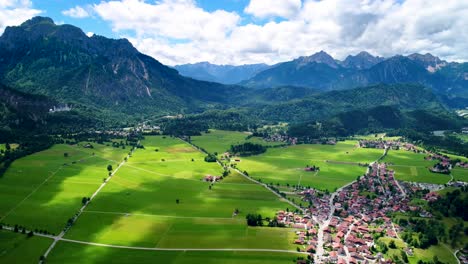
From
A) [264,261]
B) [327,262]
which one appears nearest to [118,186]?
[264,261]

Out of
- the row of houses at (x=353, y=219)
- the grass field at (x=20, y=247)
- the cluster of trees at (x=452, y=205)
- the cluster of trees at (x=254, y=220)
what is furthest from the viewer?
the cluster of trees at (x=452, y=205)

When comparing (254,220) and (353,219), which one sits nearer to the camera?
(254,220)

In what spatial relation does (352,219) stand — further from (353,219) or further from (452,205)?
(452,205)

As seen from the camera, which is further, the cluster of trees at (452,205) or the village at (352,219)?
the cluster of trees at (452,205)

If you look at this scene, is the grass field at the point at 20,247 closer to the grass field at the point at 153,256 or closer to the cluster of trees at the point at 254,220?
the grass field at the point at 153,256

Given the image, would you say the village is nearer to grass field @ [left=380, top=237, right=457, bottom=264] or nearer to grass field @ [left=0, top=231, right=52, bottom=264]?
grass field @ [left=380, top=237, right=457, bottom=264]

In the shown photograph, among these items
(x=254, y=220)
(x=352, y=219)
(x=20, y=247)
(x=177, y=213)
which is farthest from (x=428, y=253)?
(x=20, y=247)

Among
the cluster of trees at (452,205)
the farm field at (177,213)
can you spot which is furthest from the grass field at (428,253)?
→ the farm field at (177,213)

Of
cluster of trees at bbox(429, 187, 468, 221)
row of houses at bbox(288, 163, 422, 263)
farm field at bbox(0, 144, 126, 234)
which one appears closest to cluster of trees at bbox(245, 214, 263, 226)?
row of houses at bbox(288, 163, 422, 263)
